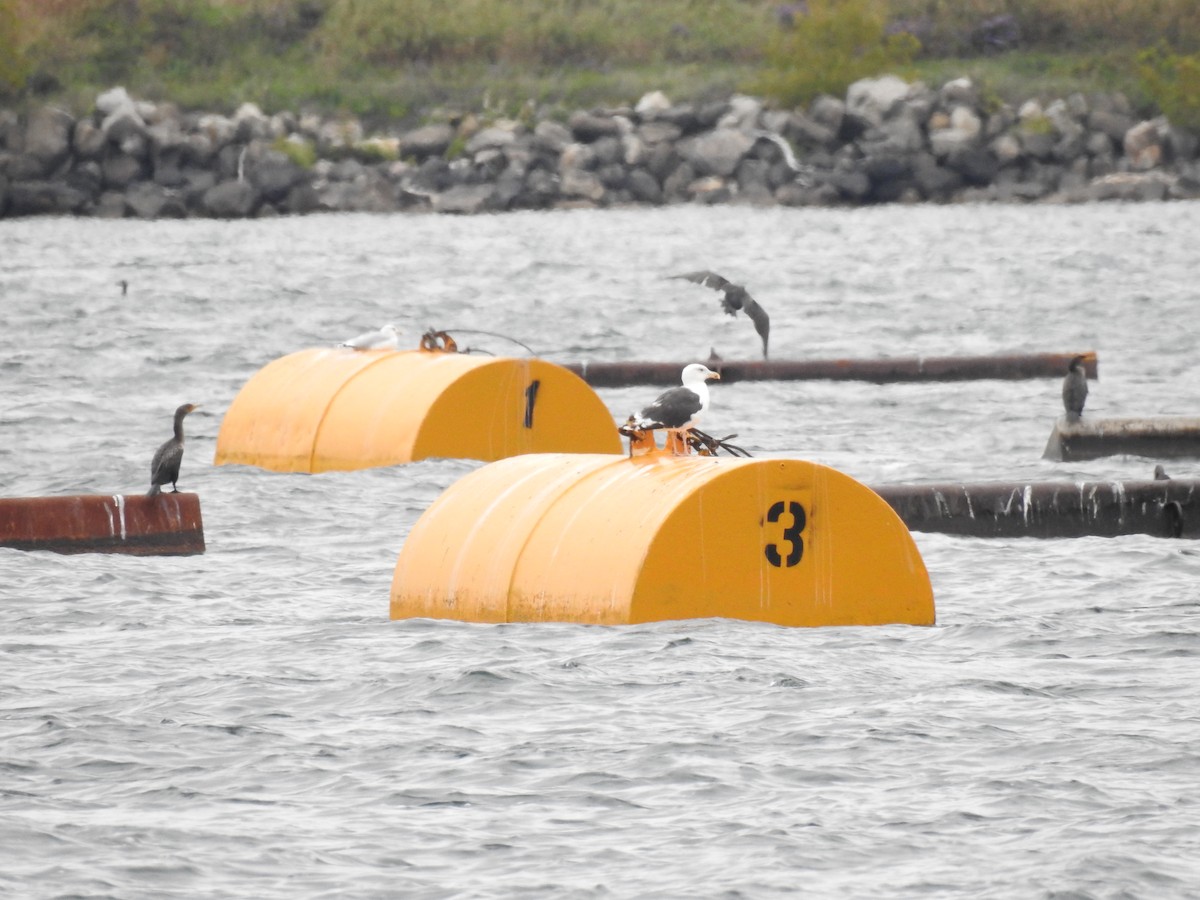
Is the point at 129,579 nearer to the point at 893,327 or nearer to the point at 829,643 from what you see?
the point at 829,643

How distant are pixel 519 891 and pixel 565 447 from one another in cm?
1007

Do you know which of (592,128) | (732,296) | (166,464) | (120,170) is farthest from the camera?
(592,128)

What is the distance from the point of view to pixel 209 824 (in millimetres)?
8242

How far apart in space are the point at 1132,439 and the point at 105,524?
28.6 feet

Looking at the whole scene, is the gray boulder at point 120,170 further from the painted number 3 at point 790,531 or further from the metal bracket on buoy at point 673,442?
the painted number 3 at point 790,531

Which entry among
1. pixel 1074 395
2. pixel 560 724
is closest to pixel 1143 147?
pixel 1074 395

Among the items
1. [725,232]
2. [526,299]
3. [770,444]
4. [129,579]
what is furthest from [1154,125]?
[129,579]

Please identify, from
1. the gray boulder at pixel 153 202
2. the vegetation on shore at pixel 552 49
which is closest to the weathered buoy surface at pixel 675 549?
the gray boulder at pixel 153 202

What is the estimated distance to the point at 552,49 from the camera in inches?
3863

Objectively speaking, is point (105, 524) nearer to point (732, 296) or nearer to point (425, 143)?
point (732, 296)

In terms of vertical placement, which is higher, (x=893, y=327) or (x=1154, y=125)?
(x=1154, y=125)

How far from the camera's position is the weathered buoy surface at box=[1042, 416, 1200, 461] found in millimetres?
19000

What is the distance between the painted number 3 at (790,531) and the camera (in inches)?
426

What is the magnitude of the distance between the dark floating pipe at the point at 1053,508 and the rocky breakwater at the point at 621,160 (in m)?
56.8
